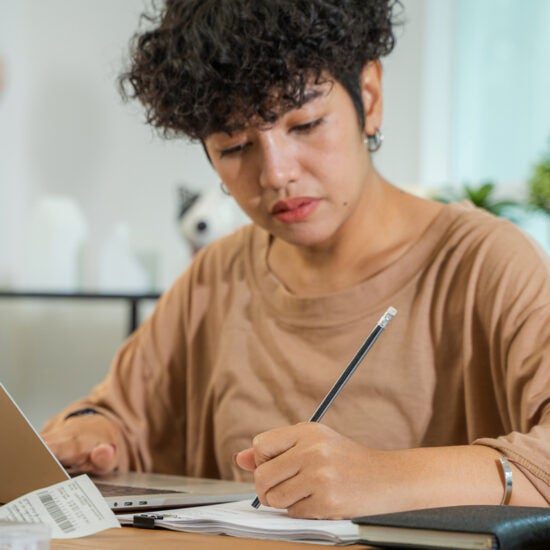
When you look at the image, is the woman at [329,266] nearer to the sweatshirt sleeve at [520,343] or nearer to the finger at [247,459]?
the sweatshirt sleeve at [520,343]

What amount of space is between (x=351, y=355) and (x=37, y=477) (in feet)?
1.71

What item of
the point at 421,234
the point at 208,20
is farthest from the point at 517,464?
the point at 208,20

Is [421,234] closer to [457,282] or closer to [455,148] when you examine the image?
[457,282]

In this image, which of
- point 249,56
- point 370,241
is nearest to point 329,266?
point 370,241

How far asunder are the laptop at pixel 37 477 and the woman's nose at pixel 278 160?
1.37 feet

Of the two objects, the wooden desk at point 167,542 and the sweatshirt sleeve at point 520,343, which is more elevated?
the sweatshirt sleeve at point 520,343

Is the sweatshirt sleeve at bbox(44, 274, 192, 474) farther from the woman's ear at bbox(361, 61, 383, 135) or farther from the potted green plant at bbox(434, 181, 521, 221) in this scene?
the potted green plant at bbox(434, 181, 521, 221)

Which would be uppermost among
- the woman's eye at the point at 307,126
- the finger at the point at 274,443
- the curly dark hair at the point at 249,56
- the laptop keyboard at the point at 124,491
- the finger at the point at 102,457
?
the curly dark hair at the point at 249,56

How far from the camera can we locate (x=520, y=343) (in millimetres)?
1295

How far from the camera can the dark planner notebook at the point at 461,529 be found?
0.83 metres

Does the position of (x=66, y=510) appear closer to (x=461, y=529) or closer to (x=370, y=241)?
(x=461, y=529)

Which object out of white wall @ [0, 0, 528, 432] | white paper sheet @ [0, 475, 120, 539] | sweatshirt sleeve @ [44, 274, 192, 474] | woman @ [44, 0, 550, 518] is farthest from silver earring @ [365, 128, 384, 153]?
white wall @ [0, 0, 528, 432]

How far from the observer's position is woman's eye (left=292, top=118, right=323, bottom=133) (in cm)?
143

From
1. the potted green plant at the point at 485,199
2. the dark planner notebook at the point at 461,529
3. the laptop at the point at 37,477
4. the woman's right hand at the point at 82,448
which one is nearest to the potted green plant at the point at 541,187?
the potted green plant at the point at 485,199
